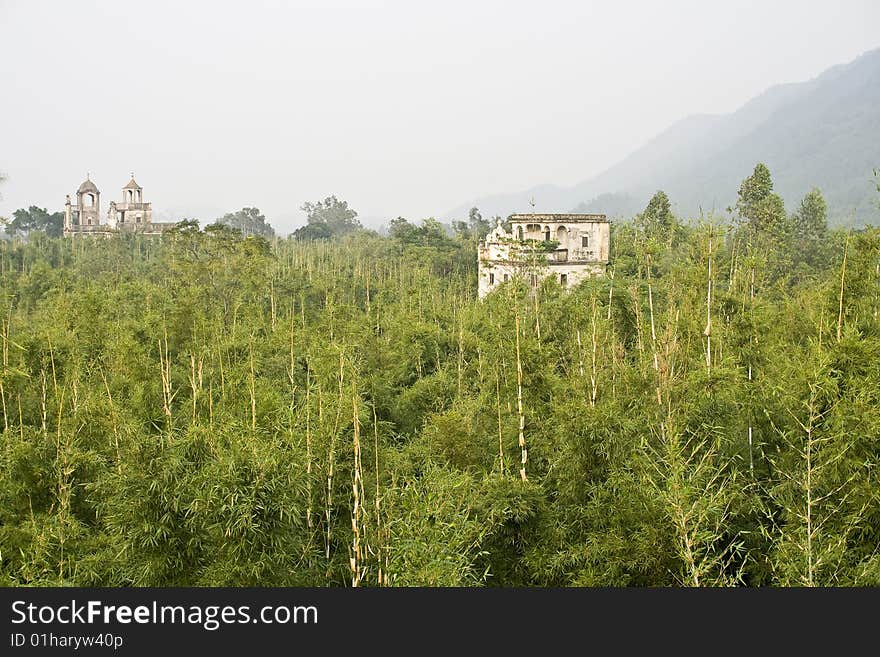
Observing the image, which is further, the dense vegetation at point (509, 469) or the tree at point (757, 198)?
the tree at point (757, 198)

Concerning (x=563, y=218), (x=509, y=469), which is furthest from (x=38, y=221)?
(x=509, y=469)

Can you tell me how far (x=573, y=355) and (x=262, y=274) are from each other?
→ 9.89 meters

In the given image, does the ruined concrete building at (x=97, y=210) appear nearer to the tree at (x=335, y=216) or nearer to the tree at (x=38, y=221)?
the tree at (x=38, y=221)

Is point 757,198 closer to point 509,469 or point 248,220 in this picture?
point 509,469

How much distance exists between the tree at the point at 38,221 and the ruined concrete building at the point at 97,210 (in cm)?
120

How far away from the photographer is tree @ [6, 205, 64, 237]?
1567 inches

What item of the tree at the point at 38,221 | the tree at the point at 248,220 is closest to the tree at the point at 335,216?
the tree at the point at 248,220

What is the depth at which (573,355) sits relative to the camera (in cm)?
953

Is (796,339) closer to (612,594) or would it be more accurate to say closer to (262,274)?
(612,594)

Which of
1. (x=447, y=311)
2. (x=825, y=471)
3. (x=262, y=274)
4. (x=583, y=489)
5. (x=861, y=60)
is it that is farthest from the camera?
(x=861, y=60)

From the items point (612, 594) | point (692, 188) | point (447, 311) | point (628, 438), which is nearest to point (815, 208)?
point (447, 311)

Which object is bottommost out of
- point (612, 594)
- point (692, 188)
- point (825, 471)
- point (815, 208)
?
point (612, 594)

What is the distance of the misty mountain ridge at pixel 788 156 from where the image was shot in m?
69.4

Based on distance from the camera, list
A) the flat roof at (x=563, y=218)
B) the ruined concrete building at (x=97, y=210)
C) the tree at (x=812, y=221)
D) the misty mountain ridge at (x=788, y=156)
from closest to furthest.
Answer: the flat roof at (x=563, y=218)
the tree at (x=812, y=221)
the ruined concrete building at (x=97, y=210)
the misty mountain ridge at (x=788, y=156)
